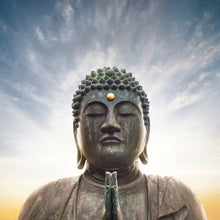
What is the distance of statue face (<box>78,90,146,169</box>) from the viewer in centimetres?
409

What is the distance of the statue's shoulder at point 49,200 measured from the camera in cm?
427

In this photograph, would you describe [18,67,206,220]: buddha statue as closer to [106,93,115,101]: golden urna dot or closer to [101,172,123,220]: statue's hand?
[106,93,115,101]: golden urna dot

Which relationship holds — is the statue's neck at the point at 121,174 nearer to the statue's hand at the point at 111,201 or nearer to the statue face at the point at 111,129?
the statue face at the point at 111,129

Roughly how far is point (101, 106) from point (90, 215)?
1.78 meters

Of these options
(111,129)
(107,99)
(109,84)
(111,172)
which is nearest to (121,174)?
(111,172)

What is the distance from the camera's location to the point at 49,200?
4395 millimetres

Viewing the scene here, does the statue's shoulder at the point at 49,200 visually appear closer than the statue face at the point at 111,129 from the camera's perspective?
No

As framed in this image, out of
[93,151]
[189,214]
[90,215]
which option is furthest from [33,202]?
[189,214]

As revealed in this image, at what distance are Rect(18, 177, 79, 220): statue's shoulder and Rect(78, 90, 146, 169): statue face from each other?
674 mm

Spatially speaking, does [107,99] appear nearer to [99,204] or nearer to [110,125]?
[110,125]

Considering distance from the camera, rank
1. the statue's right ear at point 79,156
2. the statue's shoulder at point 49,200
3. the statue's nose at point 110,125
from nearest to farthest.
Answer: the statue's nose at point 110,125 → the statue's shoulder at point 49,200 → the statue's right ear at point 79,156

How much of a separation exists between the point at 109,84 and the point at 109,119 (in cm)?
73

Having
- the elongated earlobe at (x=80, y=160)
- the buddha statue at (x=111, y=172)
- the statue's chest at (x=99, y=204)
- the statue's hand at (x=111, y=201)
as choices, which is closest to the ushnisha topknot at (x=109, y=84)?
the buddha statue at (x=111, y=172)

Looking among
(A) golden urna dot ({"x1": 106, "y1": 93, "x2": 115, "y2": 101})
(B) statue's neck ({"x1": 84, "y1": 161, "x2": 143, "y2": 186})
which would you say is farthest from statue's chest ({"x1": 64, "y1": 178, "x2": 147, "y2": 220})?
(A) golden urna dot ({"x1": 106, "y1": 93, "x2": 115, "y2": 101})
